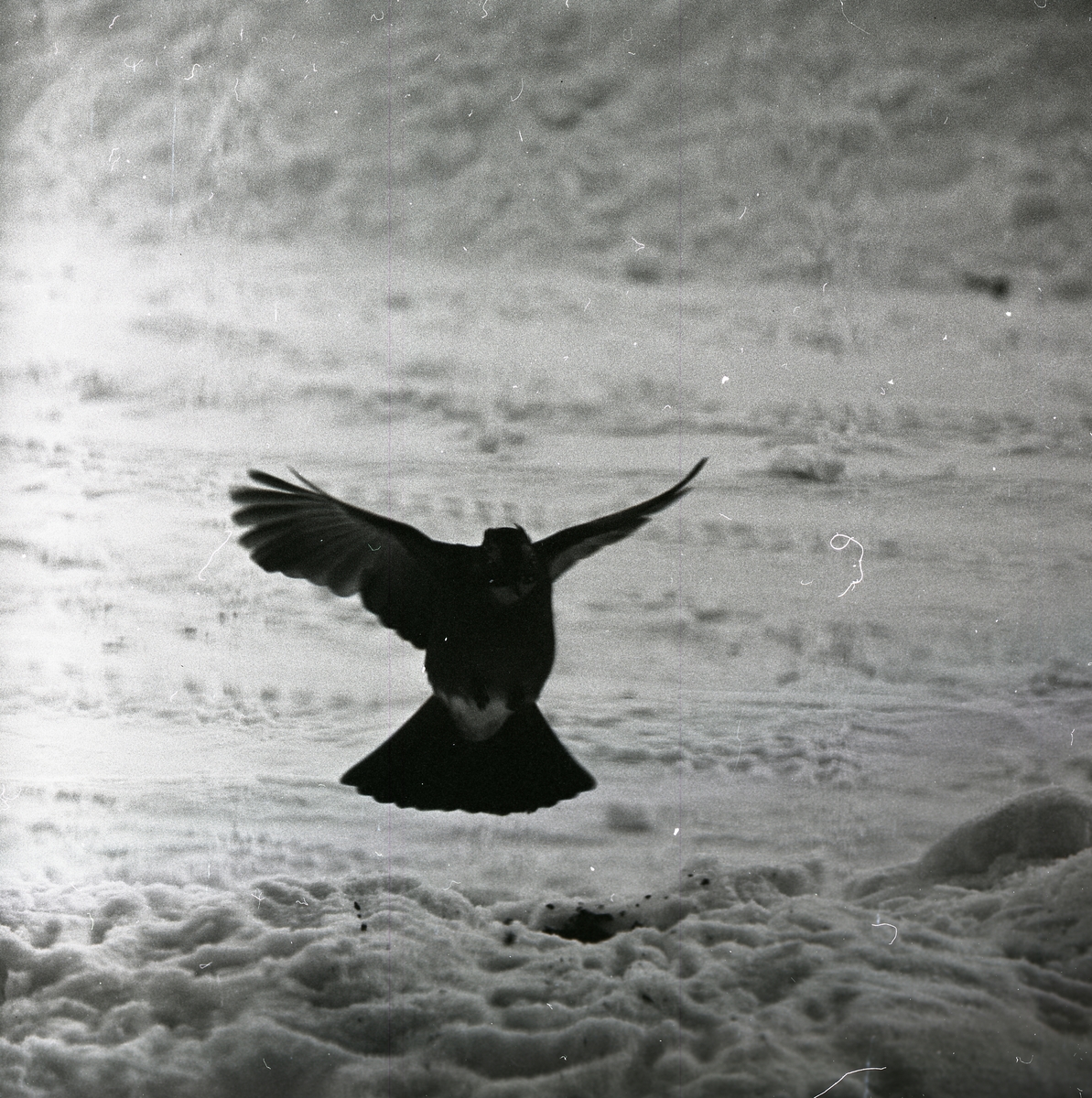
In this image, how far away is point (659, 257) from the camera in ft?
5.34

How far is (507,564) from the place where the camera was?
1.56 meters

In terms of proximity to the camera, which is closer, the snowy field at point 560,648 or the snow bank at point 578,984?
the snow bank at point 578,984

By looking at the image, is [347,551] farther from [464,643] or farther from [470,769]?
[470,769]

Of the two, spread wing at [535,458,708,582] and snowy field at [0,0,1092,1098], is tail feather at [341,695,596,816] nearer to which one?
snowy field at [0,0,1092,1098]

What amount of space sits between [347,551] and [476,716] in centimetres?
30

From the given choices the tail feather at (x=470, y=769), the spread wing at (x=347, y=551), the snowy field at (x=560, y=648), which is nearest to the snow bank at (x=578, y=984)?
the snowy field at (x=560, y=648)

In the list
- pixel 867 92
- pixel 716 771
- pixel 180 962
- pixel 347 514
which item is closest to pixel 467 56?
pixel 867 92

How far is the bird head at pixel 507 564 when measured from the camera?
1.55 m

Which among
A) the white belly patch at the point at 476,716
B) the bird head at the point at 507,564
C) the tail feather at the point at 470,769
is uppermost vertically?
the bird head at the point at 507,564

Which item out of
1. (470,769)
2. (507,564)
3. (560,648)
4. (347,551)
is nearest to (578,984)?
(470,769)

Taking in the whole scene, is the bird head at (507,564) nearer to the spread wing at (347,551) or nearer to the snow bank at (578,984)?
the spread wing at (347,551)

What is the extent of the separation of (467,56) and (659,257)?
0.42m

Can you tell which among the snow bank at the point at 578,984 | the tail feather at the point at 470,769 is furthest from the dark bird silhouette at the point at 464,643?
the snow bank at the point at 578,984

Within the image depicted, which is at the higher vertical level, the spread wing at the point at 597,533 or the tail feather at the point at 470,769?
the spread wing at the point at 597,533
